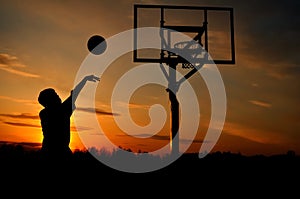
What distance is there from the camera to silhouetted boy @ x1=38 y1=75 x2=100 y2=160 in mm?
4945

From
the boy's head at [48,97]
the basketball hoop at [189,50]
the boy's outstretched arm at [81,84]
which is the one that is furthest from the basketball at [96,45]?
the basketball hoop at [189,50]

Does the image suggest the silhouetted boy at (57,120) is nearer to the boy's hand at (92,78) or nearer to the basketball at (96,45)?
the boy's hand at (92,78)

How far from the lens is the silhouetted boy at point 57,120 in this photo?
16.2 feet

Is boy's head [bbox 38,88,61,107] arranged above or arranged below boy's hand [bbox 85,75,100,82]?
below

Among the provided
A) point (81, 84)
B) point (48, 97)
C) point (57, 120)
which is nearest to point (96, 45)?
point (81, 84)

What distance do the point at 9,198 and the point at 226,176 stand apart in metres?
5.00

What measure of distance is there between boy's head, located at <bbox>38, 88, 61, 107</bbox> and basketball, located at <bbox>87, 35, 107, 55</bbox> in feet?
4.63

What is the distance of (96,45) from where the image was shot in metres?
6.46

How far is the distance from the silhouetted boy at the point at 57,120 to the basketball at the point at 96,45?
4.24 feet

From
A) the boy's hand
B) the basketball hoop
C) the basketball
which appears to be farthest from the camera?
the basketball hoop

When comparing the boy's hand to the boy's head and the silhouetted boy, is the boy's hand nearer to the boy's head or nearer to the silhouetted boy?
the silhouetted boy

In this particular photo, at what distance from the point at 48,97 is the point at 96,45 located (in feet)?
5.93

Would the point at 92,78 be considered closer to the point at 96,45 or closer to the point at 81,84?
the point at 81,84


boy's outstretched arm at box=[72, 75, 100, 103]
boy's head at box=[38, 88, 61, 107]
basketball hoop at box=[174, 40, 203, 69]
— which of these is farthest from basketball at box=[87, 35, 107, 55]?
basketball hoop at box=[174, 40, 203, 69]
